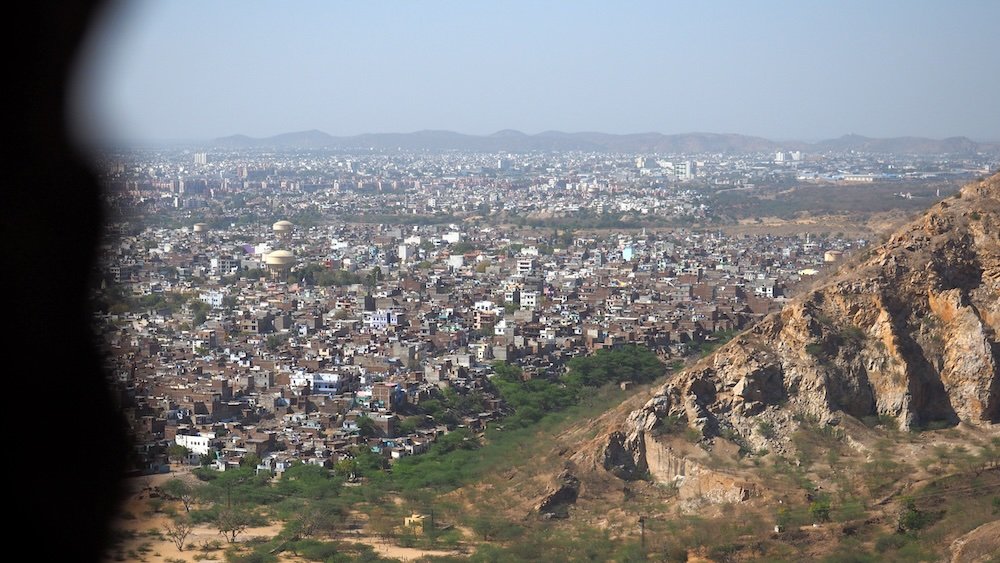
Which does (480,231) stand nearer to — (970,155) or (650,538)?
(650,538)

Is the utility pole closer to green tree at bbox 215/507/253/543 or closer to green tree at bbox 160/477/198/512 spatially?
green tree at bbox 215/507/253/543

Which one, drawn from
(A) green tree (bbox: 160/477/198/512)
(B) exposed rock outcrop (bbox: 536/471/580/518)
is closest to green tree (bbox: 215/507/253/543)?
(A) green tree (bbox: 160/477/198/512)

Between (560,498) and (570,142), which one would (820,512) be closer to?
(560,498)

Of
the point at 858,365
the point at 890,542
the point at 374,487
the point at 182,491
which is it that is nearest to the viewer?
the point at 890,542

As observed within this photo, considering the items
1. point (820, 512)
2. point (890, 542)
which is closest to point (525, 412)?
point (820, 512)

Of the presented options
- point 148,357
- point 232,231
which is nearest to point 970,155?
point 232,231
